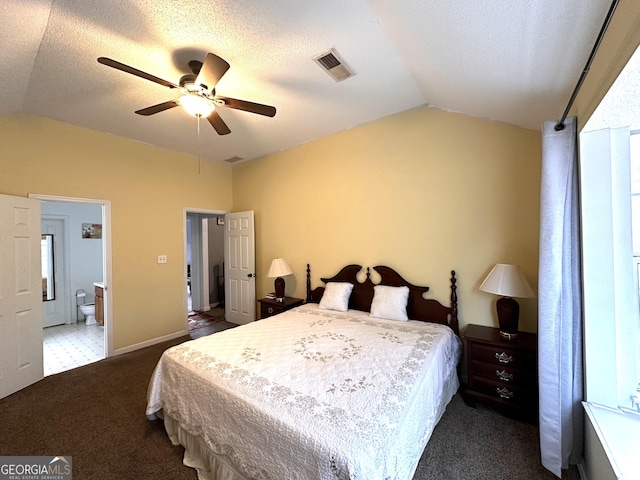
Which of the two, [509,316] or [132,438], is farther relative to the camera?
[509,316]

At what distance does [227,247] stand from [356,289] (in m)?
2.61

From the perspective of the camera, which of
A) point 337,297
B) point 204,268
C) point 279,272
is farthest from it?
point 204,268

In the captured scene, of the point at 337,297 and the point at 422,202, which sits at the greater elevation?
the point at 422,202

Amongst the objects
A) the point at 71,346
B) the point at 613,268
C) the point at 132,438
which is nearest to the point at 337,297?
the point at 132,438

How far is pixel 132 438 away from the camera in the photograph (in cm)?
191

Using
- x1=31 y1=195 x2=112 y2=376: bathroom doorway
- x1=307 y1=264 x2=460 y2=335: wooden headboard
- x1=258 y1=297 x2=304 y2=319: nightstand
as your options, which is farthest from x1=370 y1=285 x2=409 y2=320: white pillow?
x1=31 y1=195 x2=112 y2=376: bathroom doorway

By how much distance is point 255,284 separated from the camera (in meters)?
4.36

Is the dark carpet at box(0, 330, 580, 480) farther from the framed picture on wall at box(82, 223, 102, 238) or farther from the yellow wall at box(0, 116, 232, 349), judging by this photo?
the framed picture on wall at box(82, 223, 102, 238)

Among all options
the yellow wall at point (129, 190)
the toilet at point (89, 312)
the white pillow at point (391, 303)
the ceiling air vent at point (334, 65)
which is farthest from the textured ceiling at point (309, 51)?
the toilet at point (89, 312)

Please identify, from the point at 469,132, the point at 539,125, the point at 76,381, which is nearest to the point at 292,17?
the point at 469,132

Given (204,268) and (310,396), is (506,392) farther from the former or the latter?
(204,268)

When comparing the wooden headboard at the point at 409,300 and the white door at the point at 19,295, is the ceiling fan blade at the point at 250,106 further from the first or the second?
the white door at the point at 19,295

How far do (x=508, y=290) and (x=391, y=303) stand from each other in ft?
3.39

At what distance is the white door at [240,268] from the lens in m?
4.29
